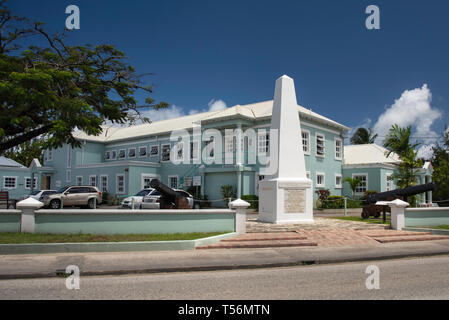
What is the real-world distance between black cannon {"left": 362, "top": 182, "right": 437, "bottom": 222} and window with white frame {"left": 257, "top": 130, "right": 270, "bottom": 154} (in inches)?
368

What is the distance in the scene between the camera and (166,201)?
15.9 metres

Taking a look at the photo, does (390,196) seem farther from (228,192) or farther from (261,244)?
(228,192)

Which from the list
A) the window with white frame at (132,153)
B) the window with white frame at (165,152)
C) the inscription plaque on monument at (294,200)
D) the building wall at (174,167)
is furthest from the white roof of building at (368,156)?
the window with white frame at (132,153)

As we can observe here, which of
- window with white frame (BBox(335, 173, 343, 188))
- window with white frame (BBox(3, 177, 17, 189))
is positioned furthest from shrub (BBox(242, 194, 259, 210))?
window with white frame (BBox(3, 177, 17, 189))

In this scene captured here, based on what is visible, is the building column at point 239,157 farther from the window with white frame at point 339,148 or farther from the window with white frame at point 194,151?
the window with white frame at point 339,148

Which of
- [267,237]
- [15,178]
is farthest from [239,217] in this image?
[15,178]

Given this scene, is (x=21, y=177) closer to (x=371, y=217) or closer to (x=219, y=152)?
(x=219, y=152)

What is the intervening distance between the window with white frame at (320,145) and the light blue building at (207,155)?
0.08m

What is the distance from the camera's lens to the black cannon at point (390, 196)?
658 inches

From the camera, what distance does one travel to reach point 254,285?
6730 millimetres

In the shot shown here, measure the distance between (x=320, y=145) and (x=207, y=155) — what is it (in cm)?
919

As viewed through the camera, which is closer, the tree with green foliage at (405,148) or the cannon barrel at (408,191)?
the cannon barrel at (408,191)

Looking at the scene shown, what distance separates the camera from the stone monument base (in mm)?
15102
